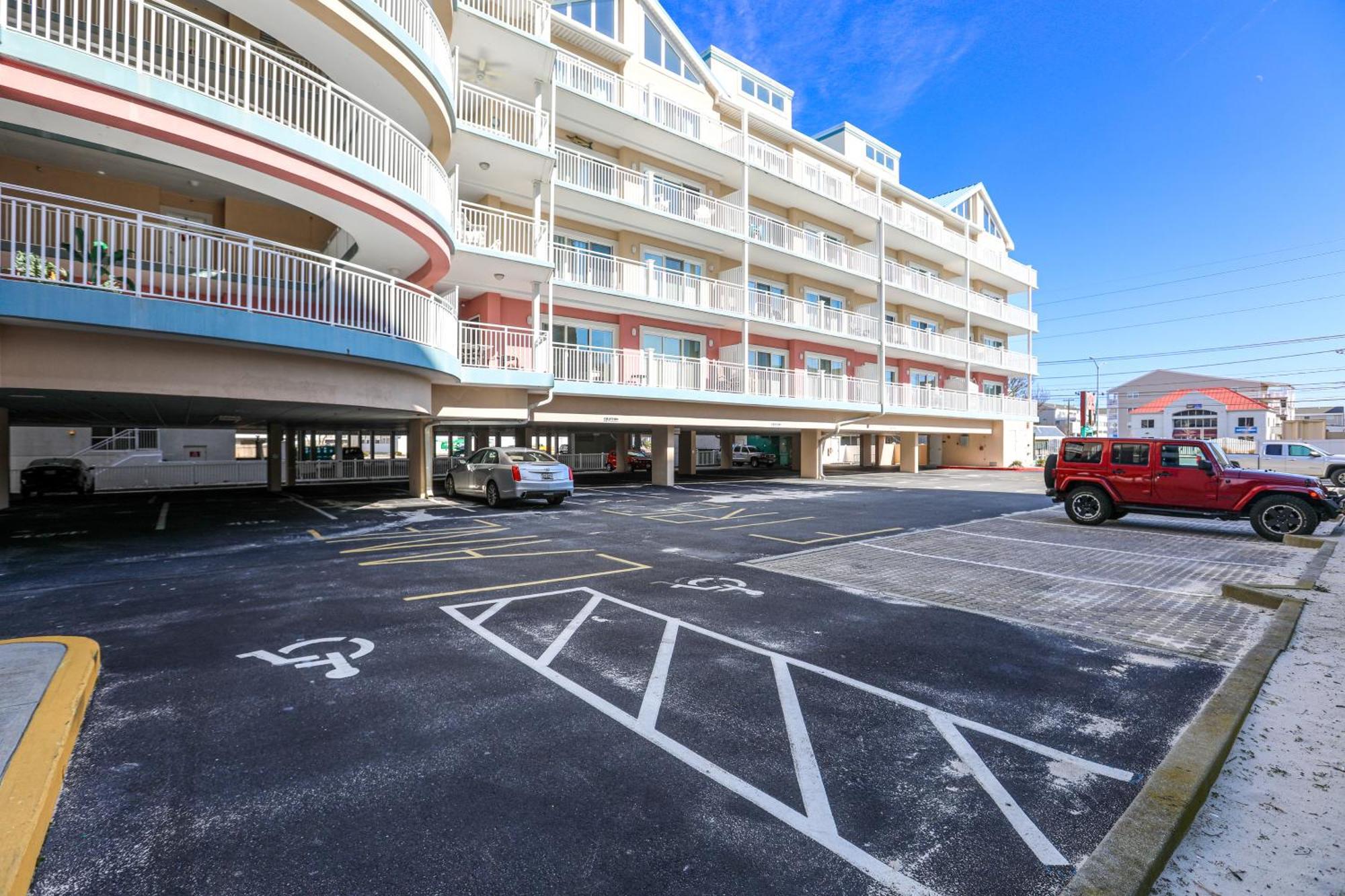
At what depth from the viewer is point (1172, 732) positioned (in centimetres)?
388

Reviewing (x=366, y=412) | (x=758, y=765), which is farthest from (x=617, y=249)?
(x=758, y=765)

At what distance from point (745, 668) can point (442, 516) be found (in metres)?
10.9

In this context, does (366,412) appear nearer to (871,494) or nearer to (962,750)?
(962,750)

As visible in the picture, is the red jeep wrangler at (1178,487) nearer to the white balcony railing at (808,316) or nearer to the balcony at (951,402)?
the white balcony railing at (808,316)

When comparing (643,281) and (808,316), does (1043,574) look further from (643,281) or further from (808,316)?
(808,316)

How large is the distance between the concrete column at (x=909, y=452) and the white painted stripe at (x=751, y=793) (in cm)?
3147

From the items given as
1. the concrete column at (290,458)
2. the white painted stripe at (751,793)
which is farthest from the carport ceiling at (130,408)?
the white painted stripe at (751,793)

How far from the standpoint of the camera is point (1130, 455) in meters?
12.8

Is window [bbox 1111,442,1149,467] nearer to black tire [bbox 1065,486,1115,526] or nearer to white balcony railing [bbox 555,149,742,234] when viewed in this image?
black tire [bbox 1065,486,1115,526]

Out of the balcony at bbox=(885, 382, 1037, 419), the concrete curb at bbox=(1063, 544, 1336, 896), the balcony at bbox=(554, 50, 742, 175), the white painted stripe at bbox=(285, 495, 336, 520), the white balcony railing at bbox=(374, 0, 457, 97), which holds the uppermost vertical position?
the balcony at bbox=(554, 50, 742, 175)

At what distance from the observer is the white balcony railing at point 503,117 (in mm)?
15805

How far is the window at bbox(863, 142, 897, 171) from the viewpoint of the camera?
A: 1293 inches

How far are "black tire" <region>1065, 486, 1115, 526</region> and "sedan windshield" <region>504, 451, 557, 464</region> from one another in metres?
13.1

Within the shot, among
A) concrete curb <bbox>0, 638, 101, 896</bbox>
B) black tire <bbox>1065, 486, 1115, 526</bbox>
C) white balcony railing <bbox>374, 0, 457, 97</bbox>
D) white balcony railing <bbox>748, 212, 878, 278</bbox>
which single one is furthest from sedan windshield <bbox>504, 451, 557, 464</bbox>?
black tire <bbox>1065, 486, 1115, 526</bbox>
